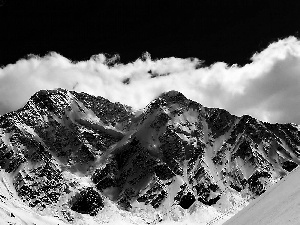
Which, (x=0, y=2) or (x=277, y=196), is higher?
(x=0, y=2)

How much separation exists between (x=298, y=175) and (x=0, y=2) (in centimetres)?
2505

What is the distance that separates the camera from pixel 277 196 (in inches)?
1308

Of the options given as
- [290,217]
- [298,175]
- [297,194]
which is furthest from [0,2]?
[298,175]

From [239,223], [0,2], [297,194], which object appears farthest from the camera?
[239,223]

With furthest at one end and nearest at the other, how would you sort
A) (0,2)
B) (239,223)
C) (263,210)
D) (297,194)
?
(239,223)
(263,210)
(297,194)
(0,2)

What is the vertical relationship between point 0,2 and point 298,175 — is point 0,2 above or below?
above

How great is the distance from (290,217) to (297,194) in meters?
5.31

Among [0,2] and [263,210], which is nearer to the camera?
[0,2]

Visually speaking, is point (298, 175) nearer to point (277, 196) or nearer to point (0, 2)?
point (277, 196)

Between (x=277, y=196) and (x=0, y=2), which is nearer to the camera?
(x=0, y=2)

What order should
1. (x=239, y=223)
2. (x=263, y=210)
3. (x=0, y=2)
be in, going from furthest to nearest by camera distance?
(x=239, y=223)
(x=263, y=210)
(x=0, y=2)

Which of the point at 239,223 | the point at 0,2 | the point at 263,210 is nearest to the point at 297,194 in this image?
the point at 263,210

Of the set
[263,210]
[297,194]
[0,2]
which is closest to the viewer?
[0,2]

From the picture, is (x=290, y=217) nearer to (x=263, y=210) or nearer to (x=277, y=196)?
(x=263, y=210)
